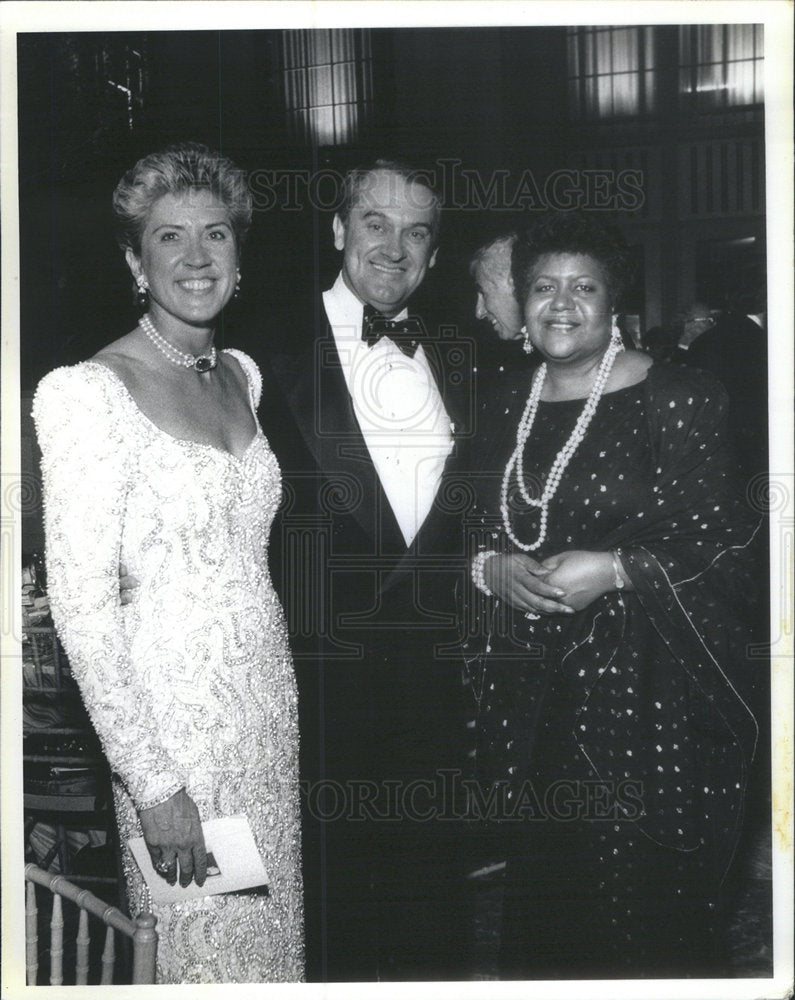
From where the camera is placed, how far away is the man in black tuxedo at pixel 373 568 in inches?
78.7

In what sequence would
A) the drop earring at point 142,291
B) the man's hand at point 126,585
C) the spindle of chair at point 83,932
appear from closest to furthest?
the spindle of chair at point 83,932, the man's hand at point 126,585, the drop earring at point 142,291

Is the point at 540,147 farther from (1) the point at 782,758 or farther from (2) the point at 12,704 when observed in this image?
(2) the point at 12,704

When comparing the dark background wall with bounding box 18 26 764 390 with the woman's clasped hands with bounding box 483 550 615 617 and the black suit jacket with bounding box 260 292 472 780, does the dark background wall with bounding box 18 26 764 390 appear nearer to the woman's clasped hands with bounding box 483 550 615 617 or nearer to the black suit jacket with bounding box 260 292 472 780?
the black suit jacket with bounding box 260 292 472 780

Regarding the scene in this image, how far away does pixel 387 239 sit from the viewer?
2.00m

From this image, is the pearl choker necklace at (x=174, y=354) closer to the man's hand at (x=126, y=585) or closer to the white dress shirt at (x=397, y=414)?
the white dress shirt at (x=397, y=414)

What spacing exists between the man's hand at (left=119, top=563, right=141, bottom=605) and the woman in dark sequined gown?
641 millimetres

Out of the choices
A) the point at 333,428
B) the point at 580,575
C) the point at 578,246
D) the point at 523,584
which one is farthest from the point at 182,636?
the point at 578,246

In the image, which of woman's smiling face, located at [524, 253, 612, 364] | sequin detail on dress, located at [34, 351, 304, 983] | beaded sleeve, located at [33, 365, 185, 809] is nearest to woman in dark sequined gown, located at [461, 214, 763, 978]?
woman's smiling face, located at [524, 253, 612, 364]

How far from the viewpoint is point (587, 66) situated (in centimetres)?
197

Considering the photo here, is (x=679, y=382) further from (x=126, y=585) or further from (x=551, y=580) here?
(x=126, y=585)

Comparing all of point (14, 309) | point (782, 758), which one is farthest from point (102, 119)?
point (782, 758)

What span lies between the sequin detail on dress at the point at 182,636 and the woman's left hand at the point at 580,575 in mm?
550

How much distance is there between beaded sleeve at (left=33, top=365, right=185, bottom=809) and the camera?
1786 millimetres

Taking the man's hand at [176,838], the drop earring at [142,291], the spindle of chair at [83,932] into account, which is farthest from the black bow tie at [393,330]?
the spindle of chair at [83,932]
